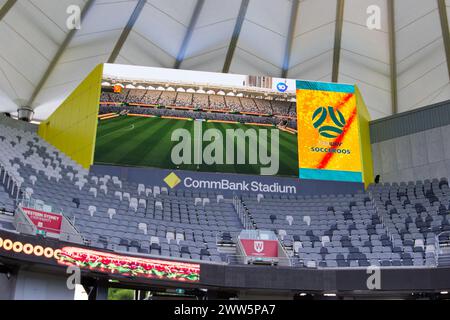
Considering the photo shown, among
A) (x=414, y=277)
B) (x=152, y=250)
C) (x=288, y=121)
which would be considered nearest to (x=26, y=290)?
(x=152, y=250)

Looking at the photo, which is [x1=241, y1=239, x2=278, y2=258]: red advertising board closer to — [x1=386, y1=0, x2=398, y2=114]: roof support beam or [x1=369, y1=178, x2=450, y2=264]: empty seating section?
[x1=369, y1=178, x2=450, y2=264]: empty seating section

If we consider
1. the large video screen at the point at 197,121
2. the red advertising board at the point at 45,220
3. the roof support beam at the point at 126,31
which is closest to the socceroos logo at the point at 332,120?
the large video screen at the point at 197,121

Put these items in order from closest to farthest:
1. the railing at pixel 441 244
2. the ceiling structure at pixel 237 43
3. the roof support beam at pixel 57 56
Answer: the railing at pixel 441 244, the roof support beam at pixel 57 56, the ceiling structure at pixel 237 43

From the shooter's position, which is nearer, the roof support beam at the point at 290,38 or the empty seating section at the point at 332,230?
the empty seating section at the point at 332,230

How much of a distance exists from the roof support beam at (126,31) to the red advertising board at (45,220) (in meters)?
12.8

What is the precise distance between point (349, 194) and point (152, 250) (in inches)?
470

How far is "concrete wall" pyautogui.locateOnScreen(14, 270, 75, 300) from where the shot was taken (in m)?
19.0

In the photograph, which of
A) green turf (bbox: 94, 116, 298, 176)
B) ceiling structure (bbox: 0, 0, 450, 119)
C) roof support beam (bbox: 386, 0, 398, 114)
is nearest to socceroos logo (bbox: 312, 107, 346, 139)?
green turf (bbox: 94, 116, 298, 176)

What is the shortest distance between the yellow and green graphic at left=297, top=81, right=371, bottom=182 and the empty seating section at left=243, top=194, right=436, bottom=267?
4.76ft

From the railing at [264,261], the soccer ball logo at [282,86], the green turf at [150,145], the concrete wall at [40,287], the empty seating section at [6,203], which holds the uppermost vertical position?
the soccer ball logo at [282,86]

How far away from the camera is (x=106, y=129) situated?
27.5m

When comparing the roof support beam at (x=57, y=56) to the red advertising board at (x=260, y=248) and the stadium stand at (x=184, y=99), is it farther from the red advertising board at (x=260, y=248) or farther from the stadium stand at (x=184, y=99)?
the red advertising board at (x=260, y=248)

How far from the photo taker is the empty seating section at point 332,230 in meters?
22.0

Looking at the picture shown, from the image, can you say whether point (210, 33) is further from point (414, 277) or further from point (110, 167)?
point (414, 277)
